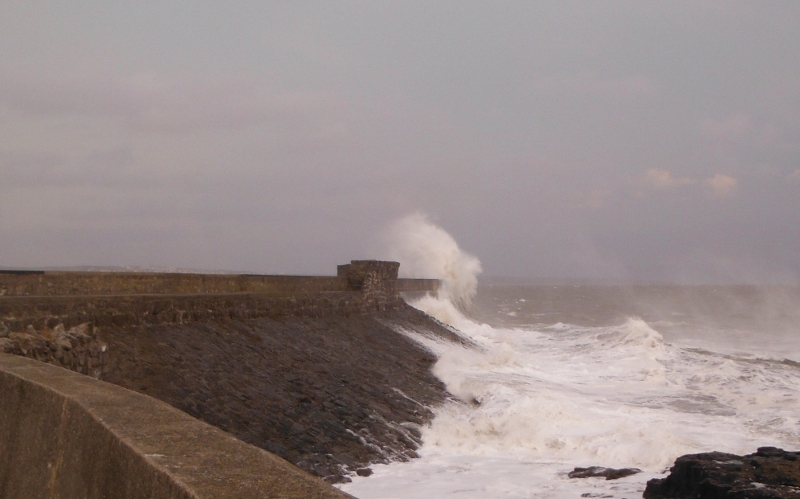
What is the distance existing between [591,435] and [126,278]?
7706 millimetres

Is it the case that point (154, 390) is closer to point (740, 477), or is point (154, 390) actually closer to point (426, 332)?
point (740, 477)

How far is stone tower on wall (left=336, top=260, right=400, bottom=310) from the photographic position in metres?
17.9

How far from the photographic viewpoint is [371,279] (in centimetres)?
1811

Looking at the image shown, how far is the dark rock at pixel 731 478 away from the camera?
6.37 metres

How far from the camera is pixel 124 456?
2.41 meters

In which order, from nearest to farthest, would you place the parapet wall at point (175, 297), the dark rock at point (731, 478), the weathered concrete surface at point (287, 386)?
the dark rock at point (731, 478) → the parapet wall at point (175, 297) → the weathered concrete surface at point (287, 386)

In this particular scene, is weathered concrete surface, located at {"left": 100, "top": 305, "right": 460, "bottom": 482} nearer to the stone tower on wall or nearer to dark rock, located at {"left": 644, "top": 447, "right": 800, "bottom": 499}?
dark rock, located at {"left": 644, "top": 447, "right": 800, "bottom": 499}

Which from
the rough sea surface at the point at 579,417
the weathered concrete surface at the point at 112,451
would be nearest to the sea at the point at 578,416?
the rough sea surface at the point at 579,417

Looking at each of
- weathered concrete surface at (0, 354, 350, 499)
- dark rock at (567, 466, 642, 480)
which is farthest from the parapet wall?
dark rock at (567, 466, 642, 480)

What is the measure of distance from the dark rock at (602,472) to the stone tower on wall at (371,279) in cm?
963

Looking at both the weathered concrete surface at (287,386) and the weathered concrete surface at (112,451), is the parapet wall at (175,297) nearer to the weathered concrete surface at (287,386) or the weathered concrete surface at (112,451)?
the weathered concrete surface at (287,386)

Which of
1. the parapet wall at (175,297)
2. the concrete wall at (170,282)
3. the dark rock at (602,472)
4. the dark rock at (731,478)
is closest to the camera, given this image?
the dark rock at (731,478)

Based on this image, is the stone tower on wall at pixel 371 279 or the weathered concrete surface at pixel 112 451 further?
the stone tower on wall at pixel 371 279

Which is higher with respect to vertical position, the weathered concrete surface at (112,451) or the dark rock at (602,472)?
the weathered concrete surface at (112,451)
